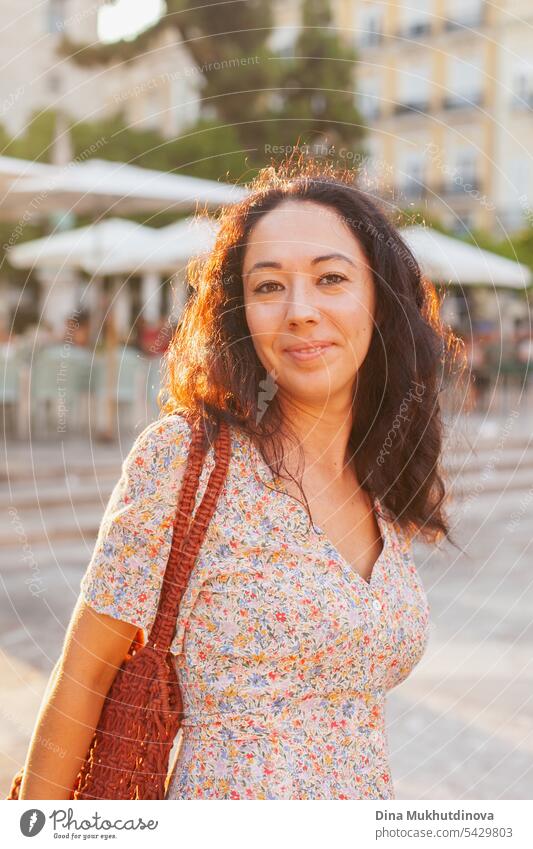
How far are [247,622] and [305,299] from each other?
506 millimetres

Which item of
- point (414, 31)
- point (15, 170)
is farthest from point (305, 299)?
point (414, 31)

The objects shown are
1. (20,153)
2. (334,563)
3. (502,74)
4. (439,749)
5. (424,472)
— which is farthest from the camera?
(502,74)

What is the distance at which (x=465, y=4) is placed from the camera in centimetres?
2683

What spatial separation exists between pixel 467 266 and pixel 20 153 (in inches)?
532

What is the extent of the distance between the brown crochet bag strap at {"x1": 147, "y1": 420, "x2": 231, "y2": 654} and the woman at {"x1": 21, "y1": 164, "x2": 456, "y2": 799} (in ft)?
0.04

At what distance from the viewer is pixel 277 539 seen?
151 centimetres

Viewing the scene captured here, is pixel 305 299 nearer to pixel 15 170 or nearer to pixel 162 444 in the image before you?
pixel 162 444

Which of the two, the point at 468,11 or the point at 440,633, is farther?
the point at 468,11

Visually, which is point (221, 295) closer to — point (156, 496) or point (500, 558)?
point (156, 496)

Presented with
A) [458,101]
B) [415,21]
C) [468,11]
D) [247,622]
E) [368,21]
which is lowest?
[247,622]

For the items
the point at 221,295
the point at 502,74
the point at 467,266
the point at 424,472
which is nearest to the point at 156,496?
the point at 221,295

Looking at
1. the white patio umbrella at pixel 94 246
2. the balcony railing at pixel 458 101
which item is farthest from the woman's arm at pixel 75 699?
the balcony railing at pixel 458 101

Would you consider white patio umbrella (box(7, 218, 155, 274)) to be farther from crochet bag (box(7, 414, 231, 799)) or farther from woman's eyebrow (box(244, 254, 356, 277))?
crochet bag (box(7, 414, 231, 799))
